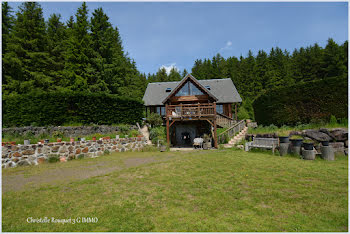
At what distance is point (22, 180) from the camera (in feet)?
19.2

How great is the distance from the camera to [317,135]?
9156 mm

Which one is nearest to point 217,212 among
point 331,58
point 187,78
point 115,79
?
point 187,78

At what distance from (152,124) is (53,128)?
30.2 feet

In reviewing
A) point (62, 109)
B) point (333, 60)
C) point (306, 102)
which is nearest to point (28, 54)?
point (62, 109)

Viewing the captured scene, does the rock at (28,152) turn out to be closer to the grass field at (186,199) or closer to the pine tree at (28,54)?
the grass field at (186,199)

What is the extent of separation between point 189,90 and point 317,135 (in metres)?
11.8

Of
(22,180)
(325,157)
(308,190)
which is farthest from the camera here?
(325,157)

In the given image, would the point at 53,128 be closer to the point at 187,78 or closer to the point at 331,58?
the point at 187,78

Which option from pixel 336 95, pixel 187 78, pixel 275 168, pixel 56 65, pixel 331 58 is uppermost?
pixel 331 58

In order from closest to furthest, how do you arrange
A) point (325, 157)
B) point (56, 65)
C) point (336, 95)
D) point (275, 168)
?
point (275, 168) < point (325, 157) < point (336, 95) < point (56, 65)

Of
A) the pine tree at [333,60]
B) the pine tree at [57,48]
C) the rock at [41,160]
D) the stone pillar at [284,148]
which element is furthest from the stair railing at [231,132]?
the pine tree at [333,60]

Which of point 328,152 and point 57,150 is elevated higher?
Answer: point 57,150

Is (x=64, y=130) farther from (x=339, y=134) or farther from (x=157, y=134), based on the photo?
(x=339, y=134)

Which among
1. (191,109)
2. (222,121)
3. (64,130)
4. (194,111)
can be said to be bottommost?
(64,130)
